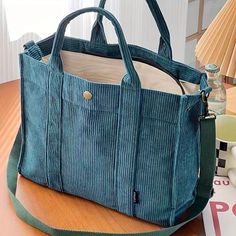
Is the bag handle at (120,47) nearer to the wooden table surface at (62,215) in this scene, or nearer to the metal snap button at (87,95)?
the metal snap button at (87,95)

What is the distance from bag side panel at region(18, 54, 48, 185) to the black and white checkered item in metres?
Answer: 0.29

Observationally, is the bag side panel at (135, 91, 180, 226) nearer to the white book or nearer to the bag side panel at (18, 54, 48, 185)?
the white book

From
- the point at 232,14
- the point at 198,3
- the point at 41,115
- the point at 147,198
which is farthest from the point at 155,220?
the point at 198,3

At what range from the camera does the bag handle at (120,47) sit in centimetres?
76

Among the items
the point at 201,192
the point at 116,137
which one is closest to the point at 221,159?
the point at 201,192

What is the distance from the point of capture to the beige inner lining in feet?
2.79

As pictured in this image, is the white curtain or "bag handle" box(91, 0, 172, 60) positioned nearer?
"bag handle" box(91, 0, 172, 60)

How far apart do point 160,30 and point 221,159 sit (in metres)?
0.24

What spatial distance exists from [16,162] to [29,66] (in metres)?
0.19

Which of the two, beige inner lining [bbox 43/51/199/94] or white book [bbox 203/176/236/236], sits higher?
beige inner lining [bbox 43/51/199/94]

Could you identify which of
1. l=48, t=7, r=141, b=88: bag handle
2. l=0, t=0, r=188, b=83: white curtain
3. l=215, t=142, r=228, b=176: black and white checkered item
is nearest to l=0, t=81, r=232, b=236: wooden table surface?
l=215, t=142, r=228, b=176: black and white checkered item

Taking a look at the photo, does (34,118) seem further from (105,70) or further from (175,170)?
(175,170)

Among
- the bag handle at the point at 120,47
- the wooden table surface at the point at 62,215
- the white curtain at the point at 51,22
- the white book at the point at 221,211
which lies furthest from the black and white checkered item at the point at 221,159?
the white curtain at the point at 51,22

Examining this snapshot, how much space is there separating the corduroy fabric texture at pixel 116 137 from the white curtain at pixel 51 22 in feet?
1.54
